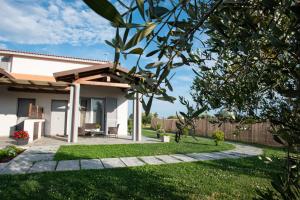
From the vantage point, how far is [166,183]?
671 centimetres

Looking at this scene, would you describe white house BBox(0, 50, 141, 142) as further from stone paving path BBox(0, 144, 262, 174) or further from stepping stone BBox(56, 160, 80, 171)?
stepping stone BBox(56, 160, 80, 171)

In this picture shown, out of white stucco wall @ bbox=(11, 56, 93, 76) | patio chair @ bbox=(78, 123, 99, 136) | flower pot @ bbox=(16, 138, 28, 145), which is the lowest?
flower pot @ bbox=(16, 138, 28, 145)

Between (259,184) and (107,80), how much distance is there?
10733mm

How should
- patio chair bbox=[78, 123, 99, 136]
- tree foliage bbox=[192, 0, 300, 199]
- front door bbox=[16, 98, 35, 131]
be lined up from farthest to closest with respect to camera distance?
patio chair bbox=[78, 123, 99, 136] < front door bbox=[16, 98, 35, 131] < tree foliage bbox=[192, 0, 300, 199]

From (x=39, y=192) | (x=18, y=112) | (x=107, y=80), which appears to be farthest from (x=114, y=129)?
(x=39, y=192)

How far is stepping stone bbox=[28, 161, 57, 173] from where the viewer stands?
7707 mm

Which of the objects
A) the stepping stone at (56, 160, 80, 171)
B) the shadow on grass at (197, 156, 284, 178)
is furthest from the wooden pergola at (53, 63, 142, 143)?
the shadow on grass at (197, 156, 284, 178)

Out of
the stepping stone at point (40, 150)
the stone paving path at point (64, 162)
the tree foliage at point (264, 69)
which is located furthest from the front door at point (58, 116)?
the tree foliage at point (264, 69)

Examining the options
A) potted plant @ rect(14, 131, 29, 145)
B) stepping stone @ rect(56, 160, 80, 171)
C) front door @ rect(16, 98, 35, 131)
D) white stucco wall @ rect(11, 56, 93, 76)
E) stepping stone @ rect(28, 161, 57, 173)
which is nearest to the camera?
stepping stone @ rect(28, 161, 57, 173)

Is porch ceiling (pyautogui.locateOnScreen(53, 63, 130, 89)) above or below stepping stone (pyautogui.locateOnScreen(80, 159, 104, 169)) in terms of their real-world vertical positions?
above

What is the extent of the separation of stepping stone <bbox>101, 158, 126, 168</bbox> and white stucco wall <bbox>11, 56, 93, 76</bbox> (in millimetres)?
13680

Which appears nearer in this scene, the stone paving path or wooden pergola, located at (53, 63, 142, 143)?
the stone paving path

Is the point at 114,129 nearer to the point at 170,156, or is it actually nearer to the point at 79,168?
the point at 170,156

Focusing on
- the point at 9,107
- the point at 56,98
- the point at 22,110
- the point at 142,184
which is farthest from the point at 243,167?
the point at 9,107
